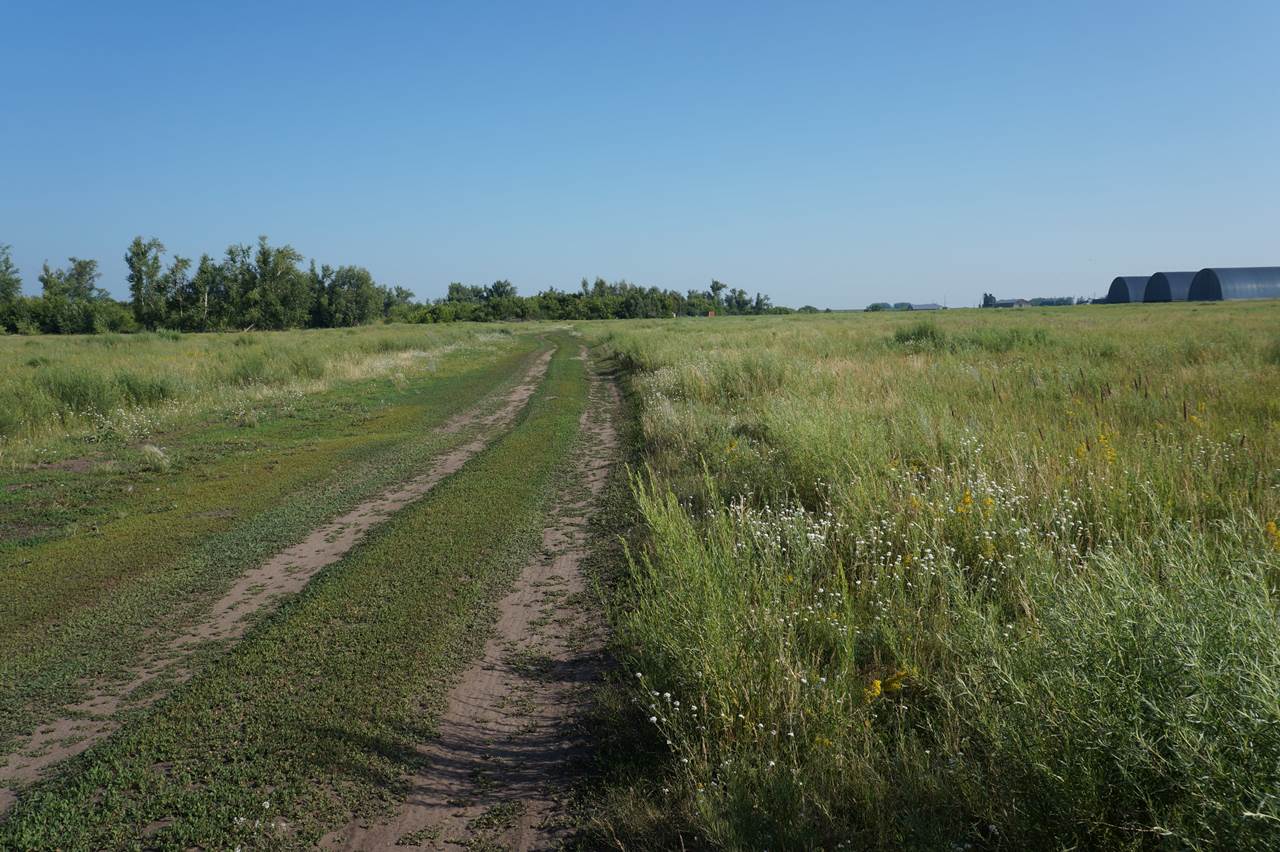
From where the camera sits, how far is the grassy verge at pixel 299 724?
2.96 metres

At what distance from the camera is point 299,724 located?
12.0ft

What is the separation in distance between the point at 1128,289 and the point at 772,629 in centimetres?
12119

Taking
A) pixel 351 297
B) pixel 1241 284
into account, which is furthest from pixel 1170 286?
pixel 351 297

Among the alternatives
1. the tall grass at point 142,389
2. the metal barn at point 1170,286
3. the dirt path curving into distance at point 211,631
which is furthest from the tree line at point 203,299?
the metal barn at point 1170,286

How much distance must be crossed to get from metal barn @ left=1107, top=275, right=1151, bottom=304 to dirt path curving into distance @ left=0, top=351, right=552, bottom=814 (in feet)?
386

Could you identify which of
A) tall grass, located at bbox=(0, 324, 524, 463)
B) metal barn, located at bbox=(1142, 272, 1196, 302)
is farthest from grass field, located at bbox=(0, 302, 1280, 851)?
metal barn, located at bbox=(1142, 272, 1196, 302)

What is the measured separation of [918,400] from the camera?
9594 mm

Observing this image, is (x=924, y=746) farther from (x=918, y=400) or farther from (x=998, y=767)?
(x=918, y=400)

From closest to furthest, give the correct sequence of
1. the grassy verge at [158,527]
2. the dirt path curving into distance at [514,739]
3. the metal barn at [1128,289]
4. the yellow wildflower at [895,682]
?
the dirt path curving into distance at [514,739], the yellow wildflower at [895,682], the grassy verge at [158,527], the metal barn at [1128,289]

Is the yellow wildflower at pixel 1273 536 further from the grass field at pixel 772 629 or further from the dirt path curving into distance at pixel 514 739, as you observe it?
the dirt path curving into distance at pixel 514 739

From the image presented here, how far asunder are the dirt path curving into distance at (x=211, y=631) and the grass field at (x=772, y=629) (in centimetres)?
8

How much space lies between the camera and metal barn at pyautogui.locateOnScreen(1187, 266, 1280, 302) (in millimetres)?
82438

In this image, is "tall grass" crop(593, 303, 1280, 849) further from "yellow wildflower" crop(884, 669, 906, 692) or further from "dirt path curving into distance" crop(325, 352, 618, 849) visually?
"dirt path curving into distance" crop(325, 352, 618, 849)

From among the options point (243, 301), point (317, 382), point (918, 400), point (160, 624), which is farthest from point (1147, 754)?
point (243, 301)
